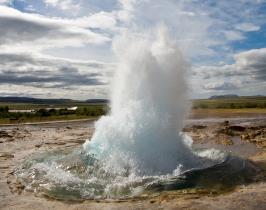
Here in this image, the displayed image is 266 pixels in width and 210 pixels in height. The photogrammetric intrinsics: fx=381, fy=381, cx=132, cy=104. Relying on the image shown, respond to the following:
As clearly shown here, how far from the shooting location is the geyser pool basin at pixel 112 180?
467 inches

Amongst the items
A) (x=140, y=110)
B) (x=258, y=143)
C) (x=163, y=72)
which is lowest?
(x=258, y=143)

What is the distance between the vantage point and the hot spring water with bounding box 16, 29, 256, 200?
1260 cm

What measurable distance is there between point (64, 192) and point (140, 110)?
5.43m

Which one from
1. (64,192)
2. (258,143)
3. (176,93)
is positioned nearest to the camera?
(64,192)

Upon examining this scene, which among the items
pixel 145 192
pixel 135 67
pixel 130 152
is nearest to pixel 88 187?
pixel 145 192

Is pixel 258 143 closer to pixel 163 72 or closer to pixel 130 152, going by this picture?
pixel 163 72

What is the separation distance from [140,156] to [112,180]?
2.04 meters

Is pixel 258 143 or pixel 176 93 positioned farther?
pixel 258 143

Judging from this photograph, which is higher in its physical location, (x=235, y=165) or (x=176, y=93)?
(x=176, y=93)

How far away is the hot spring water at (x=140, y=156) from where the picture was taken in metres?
12.6

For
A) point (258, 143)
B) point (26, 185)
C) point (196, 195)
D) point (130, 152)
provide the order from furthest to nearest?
1. point (258, 143)
2. point (130, 152)
3. point (26, 185)
4. point (196, 195)

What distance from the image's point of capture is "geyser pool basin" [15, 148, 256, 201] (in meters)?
11.9

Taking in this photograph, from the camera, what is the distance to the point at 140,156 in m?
14.8

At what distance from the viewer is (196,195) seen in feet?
36.7
